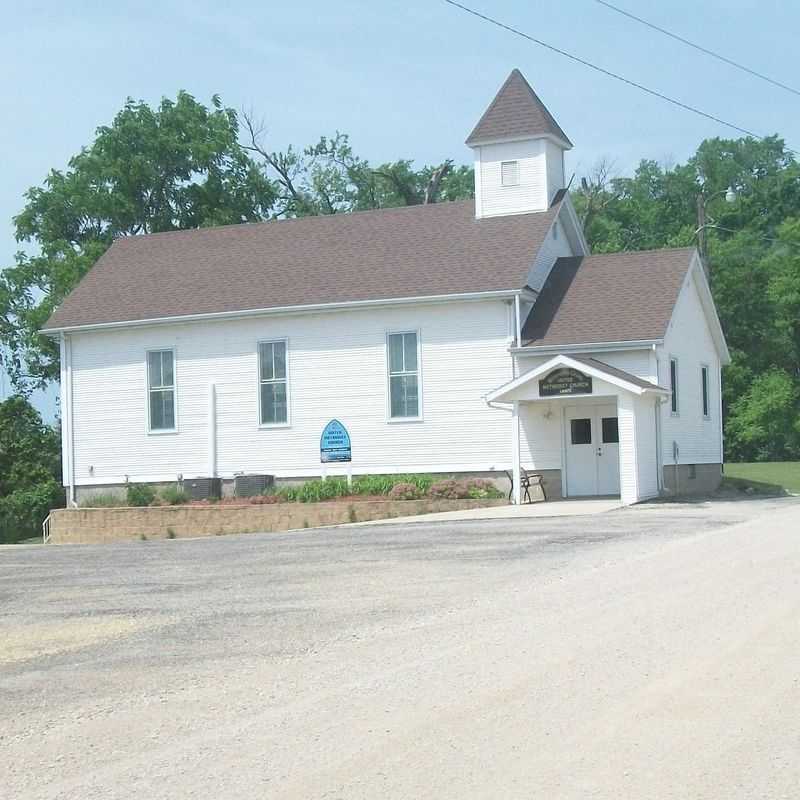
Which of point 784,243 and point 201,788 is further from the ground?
point 784,243

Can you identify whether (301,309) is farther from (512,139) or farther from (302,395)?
(512,139)

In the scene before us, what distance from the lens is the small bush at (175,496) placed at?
34281 millimetres

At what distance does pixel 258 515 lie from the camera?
31.8m

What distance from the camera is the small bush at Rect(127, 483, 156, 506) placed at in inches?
1371

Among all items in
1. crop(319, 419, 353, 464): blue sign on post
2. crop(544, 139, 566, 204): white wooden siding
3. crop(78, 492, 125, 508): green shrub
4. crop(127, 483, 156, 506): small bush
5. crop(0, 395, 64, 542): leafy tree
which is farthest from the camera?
crop(0, 395, 64, 542): leafy tree

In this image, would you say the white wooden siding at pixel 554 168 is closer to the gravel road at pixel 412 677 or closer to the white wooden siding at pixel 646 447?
the white wooden siding at pixel 646 447

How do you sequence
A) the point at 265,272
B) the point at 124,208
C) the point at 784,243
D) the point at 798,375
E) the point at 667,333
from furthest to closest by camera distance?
the point at 784,243 → the point at 798,375 → the point at 124,208 → the point at 265,272 → the point at 667,333

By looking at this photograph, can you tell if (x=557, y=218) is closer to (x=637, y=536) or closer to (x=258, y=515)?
(x=258, y=515)

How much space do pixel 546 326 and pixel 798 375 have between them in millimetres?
32785

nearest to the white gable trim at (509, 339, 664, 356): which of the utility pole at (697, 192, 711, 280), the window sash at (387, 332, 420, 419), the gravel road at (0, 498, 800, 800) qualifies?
the window sash at (387, 332, 420, 419)

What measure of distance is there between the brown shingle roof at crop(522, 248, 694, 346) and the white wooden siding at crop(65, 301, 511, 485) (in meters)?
1.33

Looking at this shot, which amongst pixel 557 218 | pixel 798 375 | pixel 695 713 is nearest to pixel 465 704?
pixel 695 713

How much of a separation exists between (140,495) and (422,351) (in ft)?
27.6

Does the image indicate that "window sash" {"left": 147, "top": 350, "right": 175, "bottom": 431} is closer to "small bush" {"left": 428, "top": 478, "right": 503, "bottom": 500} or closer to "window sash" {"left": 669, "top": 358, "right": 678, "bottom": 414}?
"small bush" {"left": 428, "top": 478, "right": 503, "bottom": 500}
